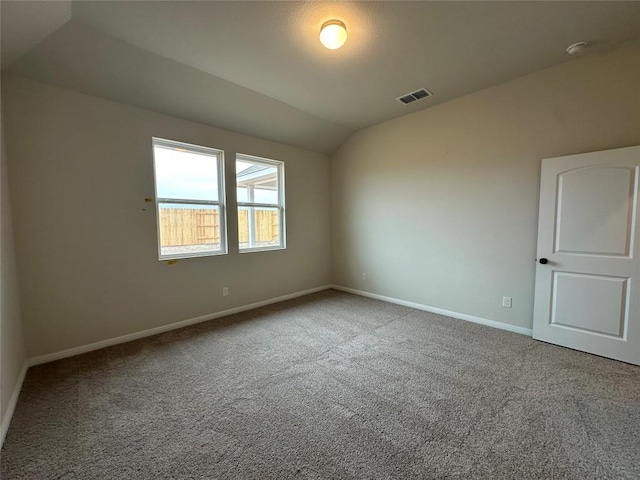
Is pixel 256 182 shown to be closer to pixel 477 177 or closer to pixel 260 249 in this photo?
pixel 260 249

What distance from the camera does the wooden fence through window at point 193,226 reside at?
326 cm

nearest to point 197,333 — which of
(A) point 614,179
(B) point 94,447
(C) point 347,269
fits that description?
(B) point 94,447

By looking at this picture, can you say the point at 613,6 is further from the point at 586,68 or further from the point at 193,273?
the point at 193,273

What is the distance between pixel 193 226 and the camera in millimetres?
3490

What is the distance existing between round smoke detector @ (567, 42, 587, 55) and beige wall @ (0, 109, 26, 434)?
16.4 ft

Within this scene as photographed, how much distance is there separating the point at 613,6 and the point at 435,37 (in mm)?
1231

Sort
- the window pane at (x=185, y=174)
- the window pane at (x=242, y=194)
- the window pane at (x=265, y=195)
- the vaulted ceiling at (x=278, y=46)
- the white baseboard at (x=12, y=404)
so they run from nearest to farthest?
the white baseboard at (x=12, y=404)
the vaulted ceiling at (x=278, y=46)
the window pane at (x=185, y=174)
the window pane at (x=242, y=194)
the window pane at (x=265, y=195)

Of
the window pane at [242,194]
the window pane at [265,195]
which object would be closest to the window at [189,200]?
the window pane at [242,194]

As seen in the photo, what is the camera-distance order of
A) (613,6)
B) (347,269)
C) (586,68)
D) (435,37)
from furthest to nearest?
(347,269), (586,68), (435,37), (613,6)

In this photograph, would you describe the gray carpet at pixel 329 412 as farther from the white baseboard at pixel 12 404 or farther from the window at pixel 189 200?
the window at pixel 189 200

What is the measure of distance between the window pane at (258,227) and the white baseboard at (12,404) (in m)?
2.42

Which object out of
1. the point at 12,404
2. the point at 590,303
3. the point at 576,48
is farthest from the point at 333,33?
the point at 12,404

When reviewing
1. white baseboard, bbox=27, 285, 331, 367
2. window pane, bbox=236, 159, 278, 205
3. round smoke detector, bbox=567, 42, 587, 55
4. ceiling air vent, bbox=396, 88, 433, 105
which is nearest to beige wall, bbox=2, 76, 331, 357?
white baseboard, bbox=27, 285, 331, 367

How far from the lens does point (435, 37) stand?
231cm
